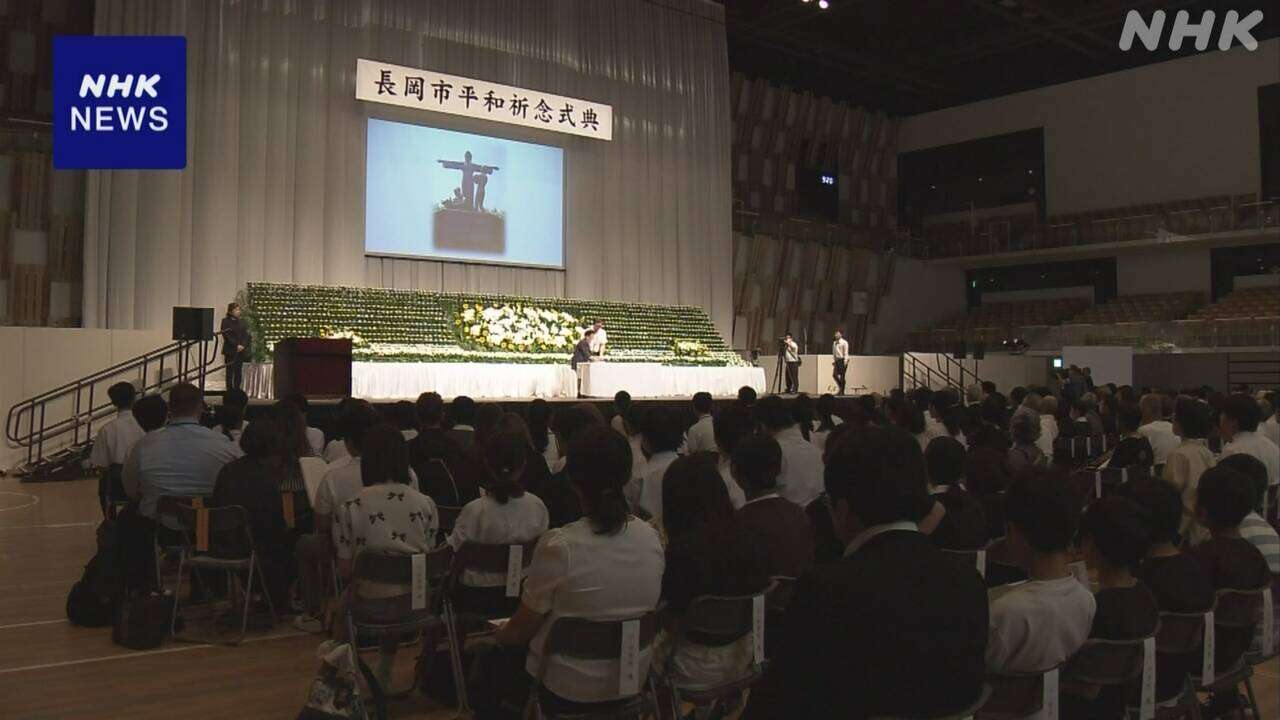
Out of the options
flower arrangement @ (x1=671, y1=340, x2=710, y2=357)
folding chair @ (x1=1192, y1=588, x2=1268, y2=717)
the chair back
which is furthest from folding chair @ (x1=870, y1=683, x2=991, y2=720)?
flower arrangement @ (x1=671, y1=340, x2=710, y2=357)

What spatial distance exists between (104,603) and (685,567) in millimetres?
3847

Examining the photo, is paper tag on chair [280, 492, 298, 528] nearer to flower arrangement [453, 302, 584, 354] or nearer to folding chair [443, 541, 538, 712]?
folding chair [443, 541, 538, 712]

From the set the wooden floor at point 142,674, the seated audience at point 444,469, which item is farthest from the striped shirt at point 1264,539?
the seated audience at point 444,469

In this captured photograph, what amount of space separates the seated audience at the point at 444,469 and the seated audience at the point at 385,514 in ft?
2.94

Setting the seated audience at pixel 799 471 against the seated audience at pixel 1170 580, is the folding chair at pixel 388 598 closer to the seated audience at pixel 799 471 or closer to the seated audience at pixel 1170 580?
the seated audience at pixel 799 471

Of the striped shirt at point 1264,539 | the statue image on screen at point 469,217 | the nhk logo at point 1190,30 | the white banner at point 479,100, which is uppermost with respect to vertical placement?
the nhk logo at point 1190,30

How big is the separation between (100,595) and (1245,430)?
622 cm

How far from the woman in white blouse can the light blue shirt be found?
116 inches

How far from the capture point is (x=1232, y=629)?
10.4 feet

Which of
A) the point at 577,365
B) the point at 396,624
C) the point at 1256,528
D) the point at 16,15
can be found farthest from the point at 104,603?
the point at 16,15

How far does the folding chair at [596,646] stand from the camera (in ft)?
8.81

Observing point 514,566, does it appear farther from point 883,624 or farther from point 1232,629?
point 1232,629

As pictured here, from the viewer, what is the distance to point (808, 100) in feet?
85.7

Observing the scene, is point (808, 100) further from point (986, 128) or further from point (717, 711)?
point (717, 711)
